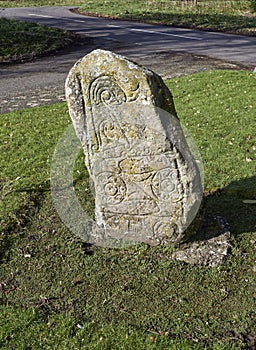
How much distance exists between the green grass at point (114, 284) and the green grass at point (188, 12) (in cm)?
1606

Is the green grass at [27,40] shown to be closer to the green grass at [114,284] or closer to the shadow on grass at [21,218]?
the green grass at [114,284]

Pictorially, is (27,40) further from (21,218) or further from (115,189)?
(115,189)

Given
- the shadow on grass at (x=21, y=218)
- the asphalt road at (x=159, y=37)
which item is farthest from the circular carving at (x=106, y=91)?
the asphalt road at (x=159, y=37)

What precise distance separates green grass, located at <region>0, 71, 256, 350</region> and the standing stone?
1.34 ft

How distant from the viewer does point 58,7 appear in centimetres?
3312

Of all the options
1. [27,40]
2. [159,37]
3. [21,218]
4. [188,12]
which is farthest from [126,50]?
[21,218]

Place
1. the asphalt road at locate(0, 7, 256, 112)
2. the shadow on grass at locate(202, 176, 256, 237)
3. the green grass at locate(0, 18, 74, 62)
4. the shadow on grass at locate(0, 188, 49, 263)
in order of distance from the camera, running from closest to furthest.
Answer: the shadow on grass at locate(0, 188, 49, 263) < the shadow on grass at locate(202, 176, 256, 237) < the asphalt road at locate(0, 7, 256, 112) < the green grass at locate(0, 18, 74, 62)

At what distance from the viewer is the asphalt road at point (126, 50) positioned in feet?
42.9

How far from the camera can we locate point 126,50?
17.2 metres

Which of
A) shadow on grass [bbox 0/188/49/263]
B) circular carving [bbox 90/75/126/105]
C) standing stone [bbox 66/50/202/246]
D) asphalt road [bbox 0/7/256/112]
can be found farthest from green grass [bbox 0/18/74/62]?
circular carving [bbox 90/75/126/105]

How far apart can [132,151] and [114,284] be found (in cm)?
142

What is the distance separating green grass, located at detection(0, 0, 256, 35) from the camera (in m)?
22.1

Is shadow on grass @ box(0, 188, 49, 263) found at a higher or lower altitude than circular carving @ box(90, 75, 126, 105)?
lower

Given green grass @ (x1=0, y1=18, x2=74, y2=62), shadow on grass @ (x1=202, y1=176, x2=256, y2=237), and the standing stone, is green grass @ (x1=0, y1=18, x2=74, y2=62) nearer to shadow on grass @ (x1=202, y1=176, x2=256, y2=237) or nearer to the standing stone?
shadow on grass @ (x1=202, y1=176, x2=256, y2=237)
